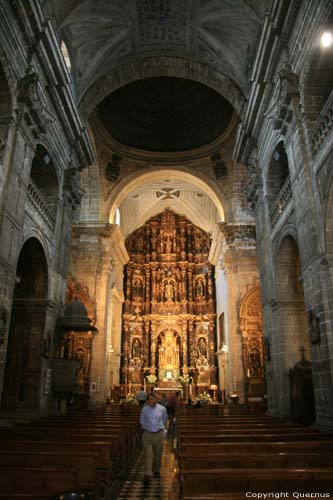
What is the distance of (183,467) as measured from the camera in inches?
165

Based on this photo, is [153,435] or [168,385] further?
[168,385]

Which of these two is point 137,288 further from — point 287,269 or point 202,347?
point 287,269

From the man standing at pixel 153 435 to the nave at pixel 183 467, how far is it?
0.32 metres

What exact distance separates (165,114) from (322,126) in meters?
17.4

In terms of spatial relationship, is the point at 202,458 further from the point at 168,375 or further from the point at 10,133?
the point at 168,375

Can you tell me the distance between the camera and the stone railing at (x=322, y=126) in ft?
25.5

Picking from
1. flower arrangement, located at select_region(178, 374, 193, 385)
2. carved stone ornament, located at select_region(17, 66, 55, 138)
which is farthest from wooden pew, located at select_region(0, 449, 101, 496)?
flower arrangement, located at select_region(178, 374, 193, 385)

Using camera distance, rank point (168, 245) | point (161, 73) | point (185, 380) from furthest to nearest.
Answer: point (168, 245) → point (185, 380) → point (161, 73)

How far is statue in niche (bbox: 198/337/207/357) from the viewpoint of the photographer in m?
28.2

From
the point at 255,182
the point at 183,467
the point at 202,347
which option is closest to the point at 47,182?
the point at 255,182

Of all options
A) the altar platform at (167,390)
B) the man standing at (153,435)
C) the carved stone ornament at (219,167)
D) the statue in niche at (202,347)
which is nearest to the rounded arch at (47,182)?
the man standing at (153,435)

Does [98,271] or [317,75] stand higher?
[317,75]

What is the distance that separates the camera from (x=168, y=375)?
2741cm

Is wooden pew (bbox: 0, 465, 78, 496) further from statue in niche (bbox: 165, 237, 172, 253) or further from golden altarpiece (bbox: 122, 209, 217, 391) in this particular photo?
statue in niche (bbox: 165, 237, 172, 253)
